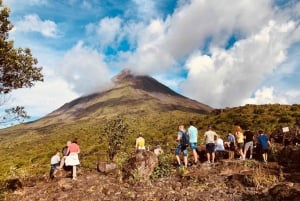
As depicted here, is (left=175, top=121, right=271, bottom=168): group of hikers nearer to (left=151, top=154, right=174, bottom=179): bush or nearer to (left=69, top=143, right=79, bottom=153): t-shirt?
(left=151, top=154, right=174, bottom=179): bush

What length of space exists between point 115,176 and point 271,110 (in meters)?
68.6

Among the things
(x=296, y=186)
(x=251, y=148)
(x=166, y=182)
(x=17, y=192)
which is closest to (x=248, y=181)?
(x=296, y=186)

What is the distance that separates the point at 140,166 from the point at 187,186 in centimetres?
348

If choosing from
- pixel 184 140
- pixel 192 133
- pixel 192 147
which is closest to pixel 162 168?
pixel 184 140

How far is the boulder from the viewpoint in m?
21.7

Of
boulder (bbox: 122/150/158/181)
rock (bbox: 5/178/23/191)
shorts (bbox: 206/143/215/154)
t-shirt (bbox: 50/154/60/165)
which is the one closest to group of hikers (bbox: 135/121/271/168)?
shorts (bbox: 206/143/215/154)

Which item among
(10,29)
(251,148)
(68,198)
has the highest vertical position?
(10,29)

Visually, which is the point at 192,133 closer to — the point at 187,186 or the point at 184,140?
the point at 184,140

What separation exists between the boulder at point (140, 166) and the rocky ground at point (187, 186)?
319 mm

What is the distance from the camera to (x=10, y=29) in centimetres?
2136

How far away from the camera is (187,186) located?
63.8 feet

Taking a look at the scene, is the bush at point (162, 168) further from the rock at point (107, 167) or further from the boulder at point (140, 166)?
the rock at point (107, 167)

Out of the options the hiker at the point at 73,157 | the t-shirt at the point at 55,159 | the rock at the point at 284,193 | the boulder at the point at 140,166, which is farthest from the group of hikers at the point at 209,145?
the rock at the point at 284,193

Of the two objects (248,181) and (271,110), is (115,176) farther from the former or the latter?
(271,110)
